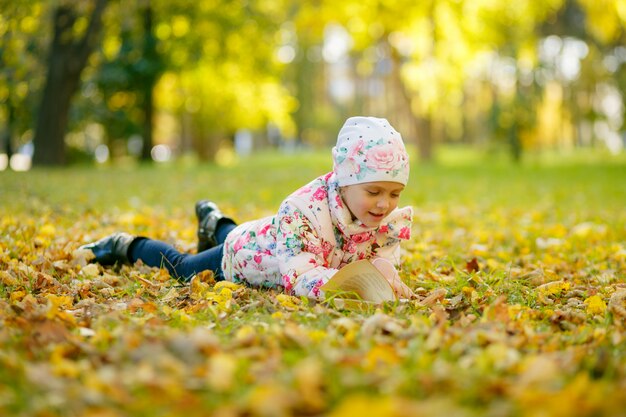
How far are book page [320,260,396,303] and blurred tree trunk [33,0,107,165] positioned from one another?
1232 cm

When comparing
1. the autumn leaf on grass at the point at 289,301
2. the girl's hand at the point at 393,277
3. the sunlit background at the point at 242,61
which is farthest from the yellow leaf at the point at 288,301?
the sunlit background at the point at 242,61

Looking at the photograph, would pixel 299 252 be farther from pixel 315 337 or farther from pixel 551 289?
pixel 551 289

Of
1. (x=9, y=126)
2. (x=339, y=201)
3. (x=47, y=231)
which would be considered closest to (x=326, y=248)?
(x=339, y=201)

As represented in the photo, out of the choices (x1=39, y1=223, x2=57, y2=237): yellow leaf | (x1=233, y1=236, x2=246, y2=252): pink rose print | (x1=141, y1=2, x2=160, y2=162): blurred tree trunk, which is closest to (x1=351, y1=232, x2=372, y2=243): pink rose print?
(x1=233, y1=236, x2=246, y2=252): pink rose print

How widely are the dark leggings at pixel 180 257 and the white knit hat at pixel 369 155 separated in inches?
38.6

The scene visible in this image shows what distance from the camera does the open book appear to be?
10.9 feet

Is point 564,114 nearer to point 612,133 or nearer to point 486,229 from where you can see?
point 612,133

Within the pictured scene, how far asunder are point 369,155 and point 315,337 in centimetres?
115

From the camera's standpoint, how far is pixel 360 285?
3373 mm

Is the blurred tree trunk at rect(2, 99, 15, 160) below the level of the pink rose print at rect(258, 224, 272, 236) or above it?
above

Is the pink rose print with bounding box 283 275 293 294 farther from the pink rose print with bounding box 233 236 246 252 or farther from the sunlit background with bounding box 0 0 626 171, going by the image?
the sunlit background with bounding box 0 0 626 171

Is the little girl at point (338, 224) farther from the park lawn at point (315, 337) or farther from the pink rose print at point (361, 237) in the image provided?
the park lawn at point (315, 337)

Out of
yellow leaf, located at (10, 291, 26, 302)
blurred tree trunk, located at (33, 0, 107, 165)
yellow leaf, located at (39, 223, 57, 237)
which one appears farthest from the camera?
blurred tree trunk, located at (33, 0, 107, 165)

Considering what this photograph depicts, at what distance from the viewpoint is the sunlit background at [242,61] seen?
15.0m
